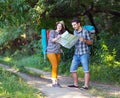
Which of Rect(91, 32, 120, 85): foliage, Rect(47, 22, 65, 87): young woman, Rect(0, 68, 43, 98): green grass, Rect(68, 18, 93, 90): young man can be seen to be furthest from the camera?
Rect(91, 32, 120, 85): foliage

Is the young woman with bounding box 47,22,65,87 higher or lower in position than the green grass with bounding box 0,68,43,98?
higher

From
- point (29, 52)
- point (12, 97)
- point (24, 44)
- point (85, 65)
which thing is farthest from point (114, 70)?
point (24, 44)

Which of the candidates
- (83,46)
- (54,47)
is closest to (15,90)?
(54,47)

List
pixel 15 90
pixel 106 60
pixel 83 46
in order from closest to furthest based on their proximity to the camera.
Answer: pixel 15 90 < pixel 83 46 < pixel 106 60

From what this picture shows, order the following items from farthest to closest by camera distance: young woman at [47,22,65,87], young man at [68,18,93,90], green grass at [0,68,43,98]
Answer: young woman at [47,22,65,87]
young man at [68,18,93,90]
green grass at [0,68,43,98]

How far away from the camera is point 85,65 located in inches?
409

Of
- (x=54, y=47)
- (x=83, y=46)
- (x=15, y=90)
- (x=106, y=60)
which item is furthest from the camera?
(x=106, y=60)

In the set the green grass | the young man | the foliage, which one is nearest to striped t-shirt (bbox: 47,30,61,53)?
the young man

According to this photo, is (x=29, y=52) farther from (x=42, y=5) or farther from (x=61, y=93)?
(x=61, y=93)

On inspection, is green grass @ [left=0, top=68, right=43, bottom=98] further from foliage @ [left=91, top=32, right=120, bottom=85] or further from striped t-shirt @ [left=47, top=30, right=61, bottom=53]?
foliage @ [left=91, top=32, right=120, bottom=85]

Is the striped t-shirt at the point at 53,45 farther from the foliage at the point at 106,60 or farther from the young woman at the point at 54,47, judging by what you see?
the foliage at the point at 106,60

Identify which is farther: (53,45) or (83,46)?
(53,45)

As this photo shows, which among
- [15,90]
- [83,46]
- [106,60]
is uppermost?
→ [83,46]

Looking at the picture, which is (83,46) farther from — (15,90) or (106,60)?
(106,60)
